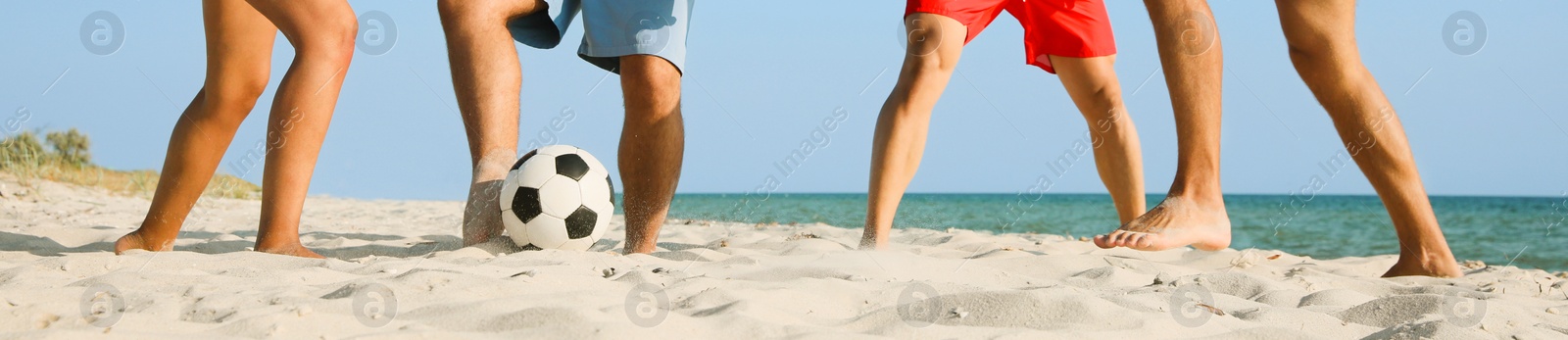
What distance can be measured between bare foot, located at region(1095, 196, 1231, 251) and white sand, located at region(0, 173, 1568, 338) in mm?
102

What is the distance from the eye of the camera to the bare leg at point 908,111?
2.74 m

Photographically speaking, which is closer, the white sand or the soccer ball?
the white sand

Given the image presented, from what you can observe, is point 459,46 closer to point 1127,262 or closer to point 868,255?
point 868,255

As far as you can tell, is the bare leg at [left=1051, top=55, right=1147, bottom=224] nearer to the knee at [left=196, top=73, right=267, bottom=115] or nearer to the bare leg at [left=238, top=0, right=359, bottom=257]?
the bare leg at [left=238, top=0, right=359, bottom=257]

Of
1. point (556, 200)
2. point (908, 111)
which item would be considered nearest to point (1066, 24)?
point (908, 111)

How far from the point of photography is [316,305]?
62.4 inches

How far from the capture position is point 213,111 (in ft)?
9.27

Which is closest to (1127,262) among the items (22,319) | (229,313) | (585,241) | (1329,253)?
(585,241)

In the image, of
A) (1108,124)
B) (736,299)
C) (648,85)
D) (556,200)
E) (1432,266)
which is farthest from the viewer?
(1108,124)

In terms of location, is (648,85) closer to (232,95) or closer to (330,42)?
(330,42)

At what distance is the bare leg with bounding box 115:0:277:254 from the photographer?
9.20 ft

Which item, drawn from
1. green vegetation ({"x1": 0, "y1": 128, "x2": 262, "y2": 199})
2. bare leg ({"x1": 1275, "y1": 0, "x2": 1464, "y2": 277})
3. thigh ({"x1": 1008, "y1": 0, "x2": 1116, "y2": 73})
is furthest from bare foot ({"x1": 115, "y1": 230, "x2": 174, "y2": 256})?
green vegetation ({"x1": 0, "y1": 128, "x2": 262, "y2": 199})

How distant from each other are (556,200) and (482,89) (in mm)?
417

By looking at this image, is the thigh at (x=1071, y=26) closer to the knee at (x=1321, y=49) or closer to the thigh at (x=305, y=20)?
the knee at (x=1321, y=49)
